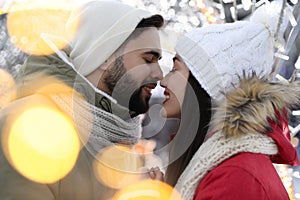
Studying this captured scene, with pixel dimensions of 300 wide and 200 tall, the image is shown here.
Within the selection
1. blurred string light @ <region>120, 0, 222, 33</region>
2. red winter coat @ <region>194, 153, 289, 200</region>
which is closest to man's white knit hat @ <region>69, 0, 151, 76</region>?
red winter coat @ <region>194, 153, 289, 200</region>

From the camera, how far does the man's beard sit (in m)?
1.75

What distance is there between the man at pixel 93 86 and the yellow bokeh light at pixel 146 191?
0.06 meters

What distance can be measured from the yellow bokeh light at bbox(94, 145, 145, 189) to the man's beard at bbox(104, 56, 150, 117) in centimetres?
16

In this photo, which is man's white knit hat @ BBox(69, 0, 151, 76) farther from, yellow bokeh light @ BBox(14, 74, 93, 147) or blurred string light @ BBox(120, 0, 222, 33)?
blurred string light @ BBox(120, 0, 222, 33)

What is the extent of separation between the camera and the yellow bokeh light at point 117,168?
1.62 meters

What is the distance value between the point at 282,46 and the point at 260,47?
1.01 m

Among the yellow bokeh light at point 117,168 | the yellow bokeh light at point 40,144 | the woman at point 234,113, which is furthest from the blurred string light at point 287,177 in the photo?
the yellow bokeh light at point 40,144

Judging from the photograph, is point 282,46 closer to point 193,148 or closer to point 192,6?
point 193,148

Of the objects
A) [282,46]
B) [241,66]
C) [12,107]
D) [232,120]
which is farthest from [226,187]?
[282,46]

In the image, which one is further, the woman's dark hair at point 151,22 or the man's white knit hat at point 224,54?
the woman's dark hair at point 151,22

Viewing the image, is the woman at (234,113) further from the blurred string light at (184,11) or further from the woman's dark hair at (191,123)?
the blurred string light at (184,11)

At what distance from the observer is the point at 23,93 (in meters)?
1.55

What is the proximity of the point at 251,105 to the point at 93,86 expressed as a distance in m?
0.56

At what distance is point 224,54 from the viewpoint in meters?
1.51
